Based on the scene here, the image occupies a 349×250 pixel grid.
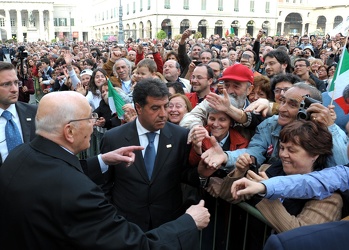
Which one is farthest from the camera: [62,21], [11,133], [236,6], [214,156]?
[62,21]

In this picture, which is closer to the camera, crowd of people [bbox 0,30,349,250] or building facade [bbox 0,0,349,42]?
crowd of people [bbox 0,30,349,250]

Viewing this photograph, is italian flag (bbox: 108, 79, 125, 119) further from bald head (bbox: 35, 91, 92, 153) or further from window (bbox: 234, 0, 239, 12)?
window (bbox: 234, 0, 239, 12)

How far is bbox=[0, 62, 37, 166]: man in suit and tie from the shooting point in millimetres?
3865

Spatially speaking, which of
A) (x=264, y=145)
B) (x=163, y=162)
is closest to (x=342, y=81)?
(x=264, y=145)

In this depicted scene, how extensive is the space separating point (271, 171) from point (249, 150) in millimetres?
412

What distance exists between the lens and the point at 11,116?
397 cm

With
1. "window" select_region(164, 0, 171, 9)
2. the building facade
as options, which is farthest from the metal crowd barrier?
"window" select_region(164, 0, 171, 9)

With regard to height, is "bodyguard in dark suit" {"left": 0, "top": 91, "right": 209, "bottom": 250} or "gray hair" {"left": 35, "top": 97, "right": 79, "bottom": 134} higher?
"gray hair" {"left": 35, "top": 97, "right": 79, "bottom": 134}

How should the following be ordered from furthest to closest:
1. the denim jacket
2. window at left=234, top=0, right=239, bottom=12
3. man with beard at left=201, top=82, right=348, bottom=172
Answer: window at left=234, top=0, right=239, bottom=12
the denim jacket
man with beard at left=201, top=82, right=348, bottom=172

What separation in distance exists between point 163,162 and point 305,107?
134cm

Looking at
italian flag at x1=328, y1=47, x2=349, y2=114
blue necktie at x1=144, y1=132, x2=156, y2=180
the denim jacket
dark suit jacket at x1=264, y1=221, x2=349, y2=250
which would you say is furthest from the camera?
italian flag at x1=328, y1=47, x2=349, y2=114

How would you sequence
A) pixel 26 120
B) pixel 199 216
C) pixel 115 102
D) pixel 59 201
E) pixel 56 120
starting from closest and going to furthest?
pixel 59 201 → pixel 56 120 → pixel 199 216 → pixel 26 120 → pixel 115 102

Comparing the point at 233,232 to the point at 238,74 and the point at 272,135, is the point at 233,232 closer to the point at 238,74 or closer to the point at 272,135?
the point at 272,135

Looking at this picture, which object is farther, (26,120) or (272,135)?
(26,120)
